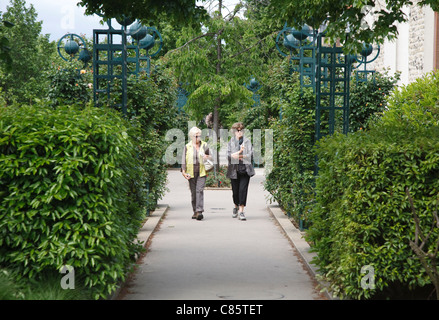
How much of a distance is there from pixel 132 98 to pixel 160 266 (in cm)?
360

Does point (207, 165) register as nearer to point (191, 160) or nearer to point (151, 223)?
point (191, 160)

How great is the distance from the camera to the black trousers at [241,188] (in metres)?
13.1

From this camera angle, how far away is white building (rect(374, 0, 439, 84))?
18469 mm

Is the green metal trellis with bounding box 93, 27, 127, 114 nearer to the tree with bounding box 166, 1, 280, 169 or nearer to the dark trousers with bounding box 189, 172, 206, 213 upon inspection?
the dark trousers with bounding box 189, 172, 206, 213

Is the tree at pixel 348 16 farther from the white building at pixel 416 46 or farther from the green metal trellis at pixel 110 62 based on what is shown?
the white building at pixel 416 46

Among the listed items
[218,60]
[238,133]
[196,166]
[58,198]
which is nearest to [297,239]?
[196,166]

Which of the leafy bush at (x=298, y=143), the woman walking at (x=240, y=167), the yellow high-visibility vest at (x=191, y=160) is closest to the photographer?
the leafy bush at (x=298, y=143)

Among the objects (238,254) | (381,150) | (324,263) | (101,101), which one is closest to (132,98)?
(101,101)

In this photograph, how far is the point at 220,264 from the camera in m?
8.31

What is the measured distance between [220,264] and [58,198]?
10.9ft

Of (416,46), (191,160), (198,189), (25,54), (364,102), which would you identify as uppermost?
(25,54)

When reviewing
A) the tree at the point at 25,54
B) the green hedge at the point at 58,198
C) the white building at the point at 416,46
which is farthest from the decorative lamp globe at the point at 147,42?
the tree at the point at 25,54

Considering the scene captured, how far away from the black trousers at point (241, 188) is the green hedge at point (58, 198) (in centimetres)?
734

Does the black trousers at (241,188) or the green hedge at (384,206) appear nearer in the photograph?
the green hedge at (384,206)
